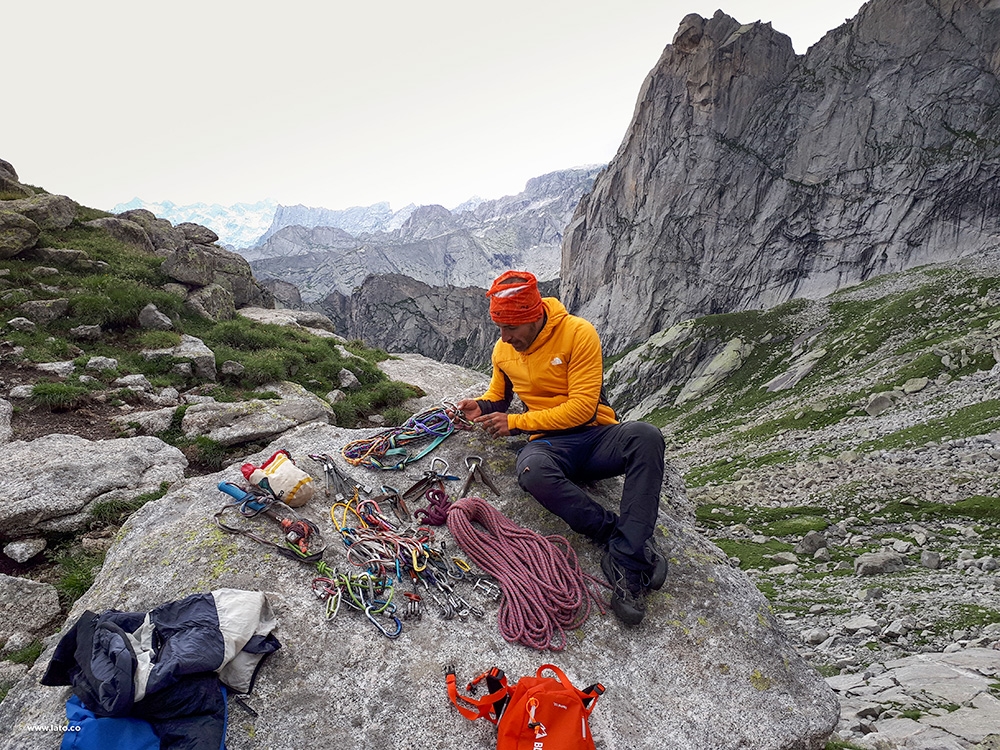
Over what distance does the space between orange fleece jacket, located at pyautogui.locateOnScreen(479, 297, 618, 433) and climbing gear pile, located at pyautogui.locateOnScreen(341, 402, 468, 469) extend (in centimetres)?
192

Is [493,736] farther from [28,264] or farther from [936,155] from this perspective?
[936,155]

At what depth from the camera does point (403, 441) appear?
789 cm

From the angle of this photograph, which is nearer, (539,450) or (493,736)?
(493,736)

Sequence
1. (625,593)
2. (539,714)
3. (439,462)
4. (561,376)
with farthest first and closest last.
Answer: (439,462) → (561,376) → (625,593) → (539,714)

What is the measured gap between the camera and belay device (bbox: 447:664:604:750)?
3629mm

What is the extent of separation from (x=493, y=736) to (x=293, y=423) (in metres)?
8.23

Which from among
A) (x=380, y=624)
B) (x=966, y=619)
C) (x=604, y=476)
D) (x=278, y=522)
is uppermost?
(x=604, y=476)

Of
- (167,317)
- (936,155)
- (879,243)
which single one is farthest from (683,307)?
(167,317)

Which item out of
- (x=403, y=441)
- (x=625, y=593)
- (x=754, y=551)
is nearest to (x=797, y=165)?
(x=754, y=551)

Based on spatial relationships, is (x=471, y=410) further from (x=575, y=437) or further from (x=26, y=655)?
(x=26, y=655)

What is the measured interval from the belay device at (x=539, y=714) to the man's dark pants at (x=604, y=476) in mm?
1702

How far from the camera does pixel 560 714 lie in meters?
3.73

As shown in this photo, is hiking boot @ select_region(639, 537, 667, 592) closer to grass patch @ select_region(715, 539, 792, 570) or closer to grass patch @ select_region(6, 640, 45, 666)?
grass patch @ select_region(6, 640, 45, 666)

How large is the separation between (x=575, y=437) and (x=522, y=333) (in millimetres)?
1607
